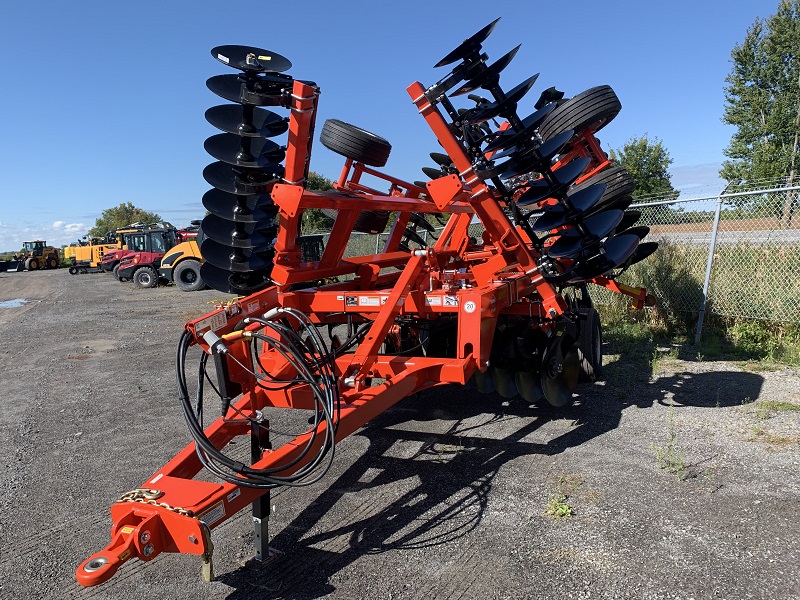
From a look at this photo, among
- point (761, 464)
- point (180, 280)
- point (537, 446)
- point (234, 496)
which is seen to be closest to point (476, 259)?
point (537, 446)

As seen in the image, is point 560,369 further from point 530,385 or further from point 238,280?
point 238,280

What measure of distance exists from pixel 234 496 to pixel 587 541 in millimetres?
1842

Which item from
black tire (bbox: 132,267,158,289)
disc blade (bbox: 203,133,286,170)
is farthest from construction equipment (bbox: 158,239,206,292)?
disc blade (bbox: 203,133,286,170)

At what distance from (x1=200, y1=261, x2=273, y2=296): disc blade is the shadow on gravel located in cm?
150

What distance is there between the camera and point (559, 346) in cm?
497

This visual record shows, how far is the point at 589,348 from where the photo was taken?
606cm

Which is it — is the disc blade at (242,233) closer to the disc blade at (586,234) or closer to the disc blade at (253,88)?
the disc blade at (253,88)

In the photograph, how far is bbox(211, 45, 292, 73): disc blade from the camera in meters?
4.37

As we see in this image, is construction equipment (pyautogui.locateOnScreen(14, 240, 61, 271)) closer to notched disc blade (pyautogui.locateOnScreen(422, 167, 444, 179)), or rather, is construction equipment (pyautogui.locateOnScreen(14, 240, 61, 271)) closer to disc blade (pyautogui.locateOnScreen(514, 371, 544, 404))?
notched disc blade (pyautogui.locateOnScreen(422, 167, 444, 179))

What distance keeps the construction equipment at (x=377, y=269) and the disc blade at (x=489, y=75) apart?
1 cm

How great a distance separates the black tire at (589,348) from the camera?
237 inches

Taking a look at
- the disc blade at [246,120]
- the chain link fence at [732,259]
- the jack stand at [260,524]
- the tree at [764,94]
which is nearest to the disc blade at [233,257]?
the disc blade at [246,120]

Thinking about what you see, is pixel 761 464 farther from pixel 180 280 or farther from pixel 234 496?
pixel 180 280

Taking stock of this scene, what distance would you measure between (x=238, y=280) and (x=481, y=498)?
2580 millimetres
